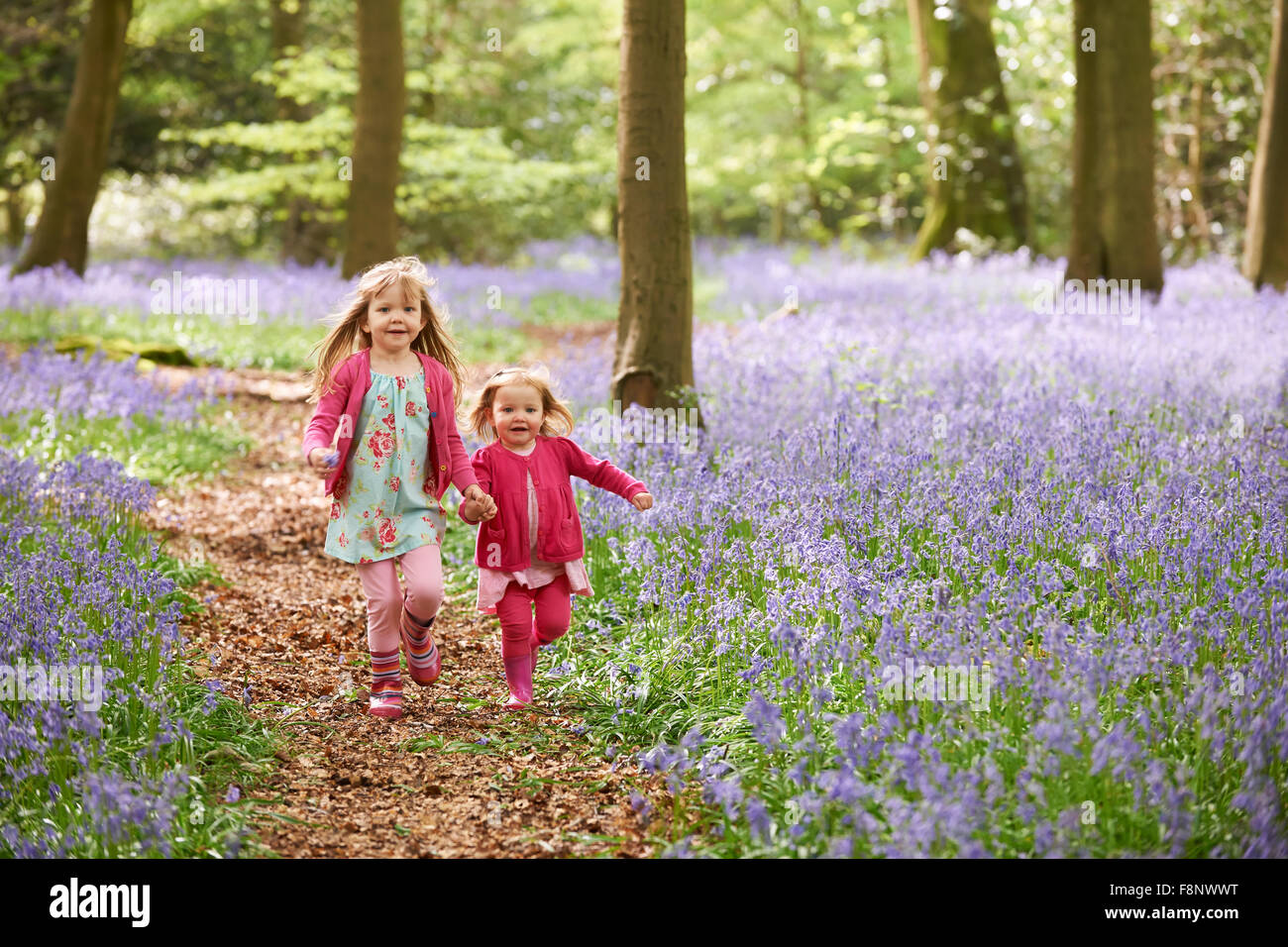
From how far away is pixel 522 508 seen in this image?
4598mm

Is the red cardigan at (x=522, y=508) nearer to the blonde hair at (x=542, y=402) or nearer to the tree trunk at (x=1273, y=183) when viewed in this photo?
the blonde hair at (x=542, y=402)

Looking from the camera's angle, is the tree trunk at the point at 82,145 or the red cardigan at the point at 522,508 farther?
the tree trunk at the point at 82,145

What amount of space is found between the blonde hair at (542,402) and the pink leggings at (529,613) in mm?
634

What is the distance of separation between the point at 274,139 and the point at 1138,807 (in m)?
15.9

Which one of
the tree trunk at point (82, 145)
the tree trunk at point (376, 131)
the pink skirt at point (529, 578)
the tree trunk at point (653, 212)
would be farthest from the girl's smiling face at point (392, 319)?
the tree trunk at point (82, 145)

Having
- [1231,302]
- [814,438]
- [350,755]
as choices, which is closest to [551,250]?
[1231,302]

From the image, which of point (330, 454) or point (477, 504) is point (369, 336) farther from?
point (477, 504)

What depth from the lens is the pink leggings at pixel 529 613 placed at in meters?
4.64

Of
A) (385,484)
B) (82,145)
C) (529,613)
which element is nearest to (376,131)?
(82,145)

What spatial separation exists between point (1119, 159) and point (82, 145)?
1296cm

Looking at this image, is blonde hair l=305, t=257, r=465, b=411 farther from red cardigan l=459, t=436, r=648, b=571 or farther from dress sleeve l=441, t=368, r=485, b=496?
red cardigan l=459, t=436, r=648, b=571

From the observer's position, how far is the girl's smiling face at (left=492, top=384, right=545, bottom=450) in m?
4.61

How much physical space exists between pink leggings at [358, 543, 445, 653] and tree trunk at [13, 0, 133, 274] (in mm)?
12937
